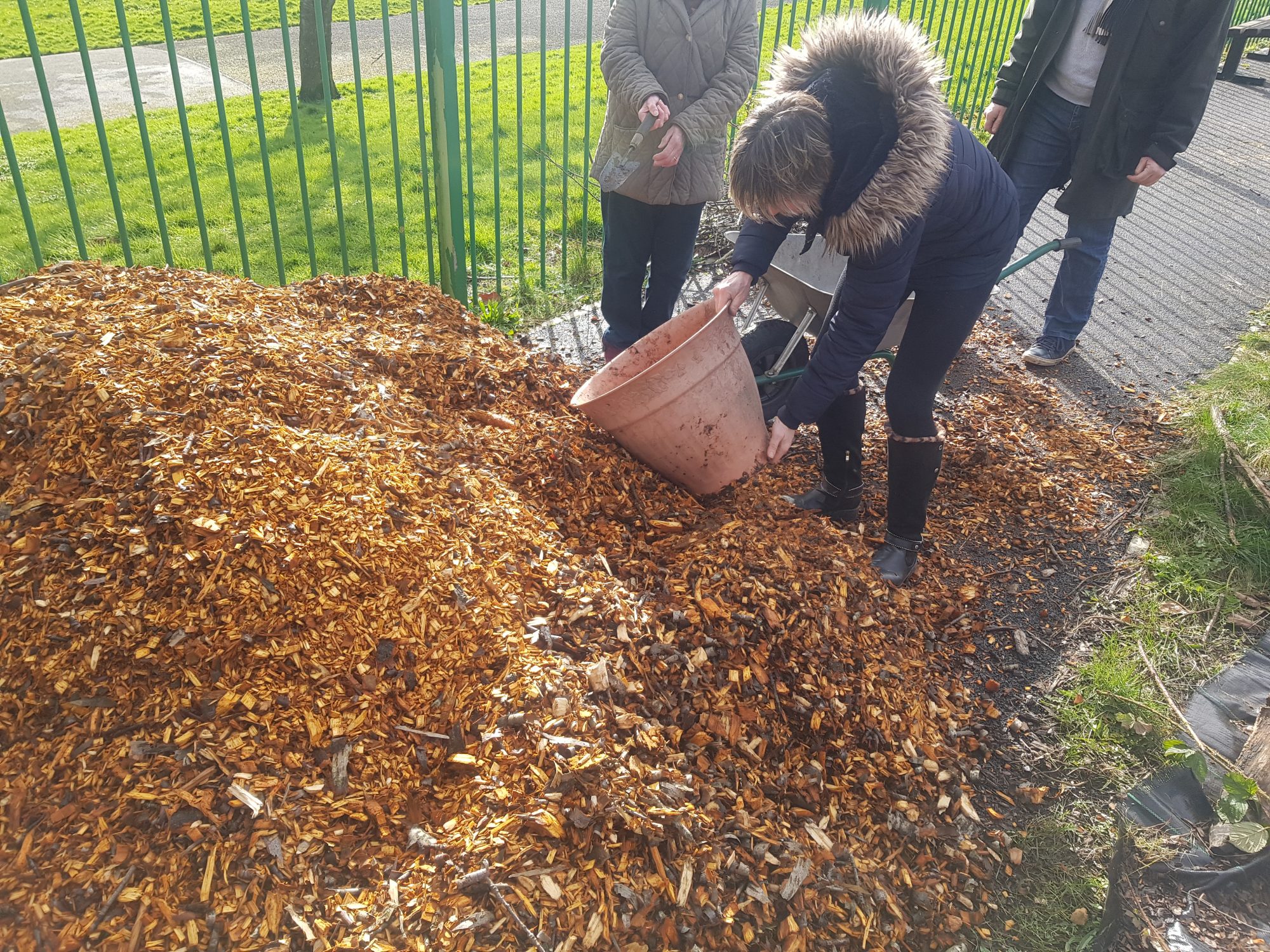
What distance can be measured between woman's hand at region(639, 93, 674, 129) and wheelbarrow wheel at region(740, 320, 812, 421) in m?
0.90

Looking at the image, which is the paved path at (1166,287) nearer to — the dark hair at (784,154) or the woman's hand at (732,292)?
the woman's hand at (732,292)

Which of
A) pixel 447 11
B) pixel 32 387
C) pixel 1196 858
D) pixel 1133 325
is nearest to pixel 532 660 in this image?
pixel 32 387

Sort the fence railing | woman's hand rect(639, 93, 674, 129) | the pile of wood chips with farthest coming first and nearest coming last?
the fence railing < woman's hand rect(639, 93, 674, 129) < the pile of wood chips

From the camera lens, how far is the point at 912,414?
2.85 meters

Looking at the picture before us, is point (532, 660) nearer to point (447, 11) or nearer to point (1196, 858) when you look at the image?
point (1196, 858)

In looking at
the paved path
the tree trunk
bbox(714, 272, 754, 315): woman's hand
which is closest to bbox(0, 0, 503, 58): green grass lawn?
the tree trunk

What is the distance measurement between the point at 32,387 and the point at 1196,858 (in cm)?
355

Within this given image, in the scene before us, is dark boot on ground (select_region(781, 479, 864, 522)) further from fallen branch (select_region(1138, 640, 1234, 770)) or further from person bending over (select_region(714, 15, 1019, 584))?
fallen branch (select_region(1138, 640, 1234, 770))

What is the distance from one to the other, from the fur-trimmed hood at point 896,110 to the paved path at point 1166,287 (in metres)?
2.28

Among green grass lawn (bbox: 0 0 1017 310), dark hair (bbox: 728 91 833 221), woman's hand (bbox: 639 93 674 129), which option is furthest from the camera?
green grass lawn (bbox: 0 0 1017 310)

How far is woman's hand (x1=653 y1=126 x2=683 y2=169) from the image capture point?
3578 millimetres

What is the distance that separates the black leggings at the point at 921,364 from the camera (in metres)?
2.68

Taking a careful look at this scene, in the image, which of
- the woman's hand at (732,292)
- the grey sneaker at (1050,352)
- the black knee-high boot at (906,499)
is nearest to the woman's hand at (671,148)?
the woman's hand at (732,292)

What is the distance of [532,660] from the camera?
7.47ft
